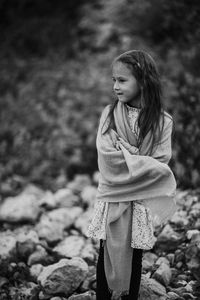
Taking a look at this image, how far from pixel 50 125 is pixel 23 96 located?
0.95 metres

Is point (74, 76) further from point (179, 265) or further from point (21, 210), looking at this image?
point (179, 265)

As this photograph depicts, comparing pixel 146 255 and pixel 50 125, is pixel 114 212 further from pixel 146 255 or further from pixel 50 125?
pixel 50 125

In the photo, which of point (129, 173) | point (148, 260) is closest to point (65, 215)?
point (148, 260)

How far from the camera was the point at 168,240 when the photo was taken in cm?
352

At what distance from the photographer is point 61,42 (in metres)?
7.38

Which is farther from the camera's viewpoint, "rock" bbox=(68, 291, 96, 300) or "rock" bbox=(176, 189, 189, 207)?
"rock" bbox=(176, 189, 189, 207)

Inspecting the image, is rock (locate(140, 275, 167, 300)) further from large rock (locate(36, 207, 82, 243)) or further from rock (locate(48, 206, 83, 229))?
rock (locate(48, 206, 83, 229))

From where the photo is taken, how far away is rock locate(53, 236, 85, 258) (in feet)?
11.9

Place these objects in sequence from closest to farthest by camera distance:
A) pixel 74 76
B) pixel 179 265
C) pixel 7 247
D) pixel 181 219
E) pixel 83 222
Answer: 1. pixel 179 265
2. pixel 7 247
3. pixel 181 219
4. pixel 83 222
5. pixel 74 76

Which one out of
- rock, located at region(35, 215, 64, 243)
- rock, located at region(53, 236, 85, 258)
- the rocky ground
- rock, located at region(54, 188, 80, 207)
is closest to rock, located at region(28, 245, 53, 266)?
the rocky ground

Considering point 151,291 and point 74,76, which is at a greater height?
point 74,76

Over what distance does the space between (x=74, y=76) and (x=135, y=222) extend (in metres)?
4.57

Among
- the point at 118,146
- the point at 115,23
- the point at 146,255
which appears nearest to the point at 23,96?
the point at 115,23

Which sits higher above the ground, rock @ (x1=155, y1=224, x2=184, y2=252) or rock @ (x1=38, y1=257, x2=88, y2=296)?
rock @ (x1=155, y1=224, x2=184, y2=252)
